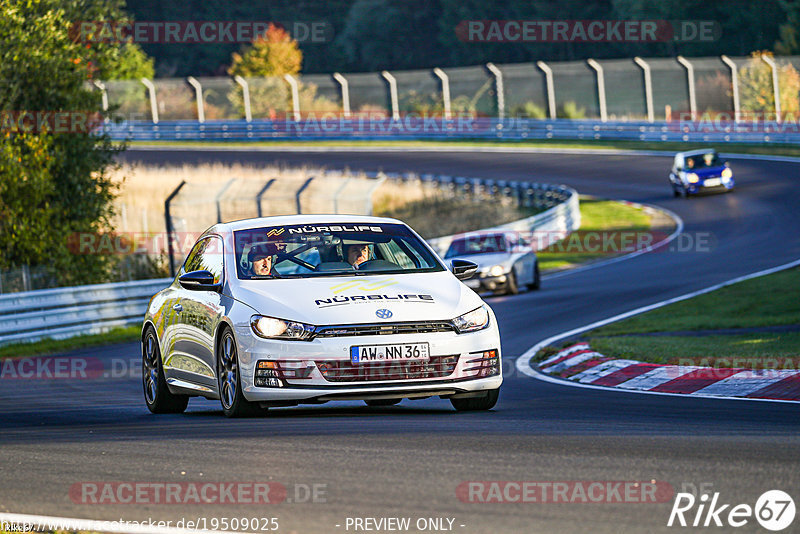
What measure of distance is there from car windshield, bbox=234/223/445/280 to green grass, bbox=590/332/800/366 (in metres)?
3.69

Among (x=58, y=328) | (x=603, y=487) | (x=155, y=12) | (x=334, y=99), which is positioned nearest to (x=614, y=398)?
(x=603, y=487)

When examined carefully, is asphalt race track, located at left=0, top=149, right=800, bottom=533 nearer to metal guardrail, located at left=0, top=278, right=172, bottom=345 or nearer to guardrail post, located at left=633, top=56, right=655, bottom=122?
metal guardrail, located at left=0, top=278, right=172, bottom=345

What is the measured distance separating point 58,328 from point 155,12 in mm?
78204

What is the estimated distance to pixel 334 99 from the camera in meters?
66.4

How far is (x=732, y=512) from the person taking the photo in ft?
18.6

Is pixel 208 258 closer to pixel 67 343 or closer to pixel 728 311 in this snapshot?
pixel 728 311

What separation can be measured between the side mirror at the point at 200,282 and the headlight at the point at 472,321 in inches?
76.1

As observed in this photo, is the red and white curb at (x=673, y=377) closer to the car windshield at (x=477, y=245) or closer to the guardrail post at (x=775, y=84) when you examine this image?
the car windshield at (x=477, y=245)

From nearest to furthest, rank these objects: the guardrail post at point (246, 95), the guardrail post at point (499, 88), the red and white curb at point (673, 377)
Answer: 1. the red and white curb at point (673, 377)
2. the guardrail post at point (499, 88)
3. the guardrail post at point (246, 95)

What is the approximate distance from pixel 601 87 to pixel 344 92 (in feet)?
42.2

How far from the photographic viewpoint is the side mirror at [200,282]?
9.98m

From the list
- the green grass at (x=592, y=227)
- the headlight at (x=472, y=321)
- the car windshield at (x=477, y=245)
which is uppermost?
the headlight at (x=472, y=321)

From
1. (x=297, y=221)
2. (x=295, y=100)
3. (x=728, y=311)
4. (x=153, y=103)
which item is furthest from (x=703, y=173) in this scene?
(x=297, y=221)

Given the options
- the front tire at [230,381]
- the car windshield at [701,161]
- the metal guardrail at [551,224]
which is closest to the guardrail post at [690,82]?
the car windshield at [701,161]
